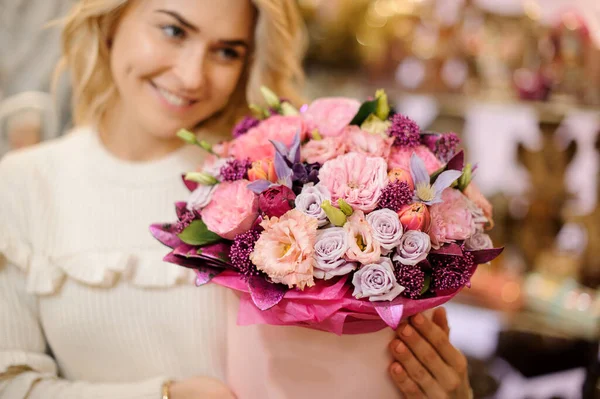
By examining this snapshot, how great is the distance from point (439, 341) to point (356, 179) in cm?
35

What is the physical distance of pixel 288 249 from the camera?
84cm

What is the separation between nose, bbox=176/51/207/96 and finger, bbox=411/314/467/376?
62 cm

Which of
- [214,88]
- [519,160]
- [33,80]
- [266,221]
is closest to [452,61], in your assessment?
[519,160]

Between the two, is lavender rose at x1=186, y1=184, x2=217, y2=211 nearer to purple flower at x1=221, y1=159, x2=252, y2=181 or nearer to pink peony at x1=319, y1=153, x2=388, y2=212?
purple flower at x1=221, y1=159, x2=252, y2=181

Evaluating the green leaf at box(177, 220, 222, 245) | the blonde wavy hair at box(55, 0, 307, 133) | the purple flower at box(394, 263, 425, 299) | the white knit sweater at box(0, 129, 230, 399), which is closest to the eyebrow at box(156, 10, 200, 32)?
the blonde wavy hair at box(55, 0, 307, 133)

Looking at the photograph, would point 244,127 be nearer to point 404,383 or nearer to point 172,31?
point 172,31

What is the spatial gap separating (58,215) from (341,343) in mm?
723

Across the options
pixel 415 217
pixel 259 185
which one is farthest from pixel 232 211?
pixel 415 217

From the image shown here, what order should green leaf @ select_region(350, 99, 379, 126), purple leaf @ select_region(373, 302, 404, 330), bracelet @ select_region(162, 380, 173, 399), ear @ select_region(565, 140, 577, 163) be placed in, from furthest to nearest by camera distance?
ear @ select_region(565, 140, 577, 163) → bracelet @ select_region(162, 380, 173, 399) → green leaf @ select_region(350, 99, 379, 126) → purple leaf @ select_region(373, 302, 404, 330)

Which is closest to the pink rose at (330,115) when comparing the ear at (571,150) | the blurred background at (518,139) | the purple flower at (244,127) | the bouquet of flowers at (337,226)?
the bouquet of flowers at (337,226)

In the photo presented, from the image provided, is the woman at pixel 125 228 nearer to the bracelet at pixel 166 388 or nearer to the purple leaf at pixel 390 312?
the bracelet at pixel 166 388

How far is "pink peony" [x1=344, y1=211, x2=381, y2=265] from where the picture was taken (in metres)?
0.81

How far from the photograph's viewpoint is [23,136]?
152 centimetres

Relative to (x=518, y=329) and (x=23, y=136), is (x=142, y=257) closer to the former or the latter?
(x=23, y=136)
